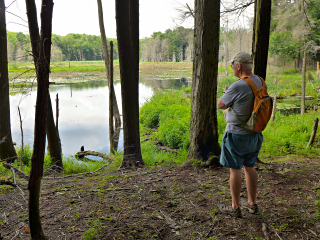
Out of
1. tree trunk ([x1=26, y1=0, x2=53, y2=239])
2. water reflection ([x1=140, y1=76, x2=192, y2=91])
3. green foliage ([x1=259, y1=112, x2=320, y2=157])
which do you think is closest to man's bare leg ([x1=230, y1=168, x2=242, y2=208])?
tree trunk ([x1=26, y1=0, x2=53, y2=239])

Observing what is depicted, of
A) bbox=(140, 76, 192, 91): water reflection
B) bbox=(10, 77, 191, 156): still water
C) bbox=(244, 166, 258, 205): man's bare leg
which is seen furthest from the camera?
bbox=(140, 76, 192, 91): water reflection

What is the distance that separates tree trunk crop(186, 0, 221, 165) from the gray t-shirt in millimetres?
1715

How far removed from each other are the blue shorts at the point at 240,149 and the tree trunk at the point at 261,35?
2310 mm

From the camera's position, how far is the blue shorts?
2615mm

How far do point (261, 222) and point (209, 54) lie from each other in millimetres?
2658

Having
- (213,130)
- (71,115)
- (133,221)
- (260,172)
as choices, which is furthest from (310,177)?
(71,115)

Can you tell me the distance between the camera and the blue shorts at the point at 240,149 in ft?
8.58

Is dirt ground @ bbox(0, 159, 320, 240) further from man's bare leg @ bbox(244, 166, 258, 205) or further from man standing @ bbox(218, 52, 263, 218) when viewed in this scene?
man standing @ bbox(218, 52, 263, 218)

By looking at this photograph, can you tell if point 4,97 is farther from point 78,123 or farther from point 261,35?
point 78,123

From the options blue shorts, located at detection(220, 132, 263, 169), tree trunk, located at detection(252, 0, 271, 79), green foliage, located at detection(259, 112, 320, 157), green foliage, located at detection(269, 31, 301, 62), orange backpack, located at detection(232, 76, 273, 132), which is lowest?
green foliage, located at detection(259, 112, 320, 157)

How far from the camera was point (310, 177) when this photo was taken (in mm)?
3820

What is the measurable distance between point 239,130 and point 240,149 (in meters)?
0.20

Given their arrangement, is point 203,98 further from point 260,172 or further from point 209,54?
point 260,172

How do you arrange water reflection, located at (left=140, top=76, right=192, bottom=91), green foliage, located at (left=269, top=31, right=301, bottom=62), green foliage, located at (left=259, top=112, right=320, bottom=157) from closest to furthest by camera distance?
green foliage, located at (left=259, top=112, right=320, bottom=157) < water reflection, located at (left=140, top=76, right=192, bottom=91) < green foliage, located at (left=269, top=31, right=301, bottom=62)
